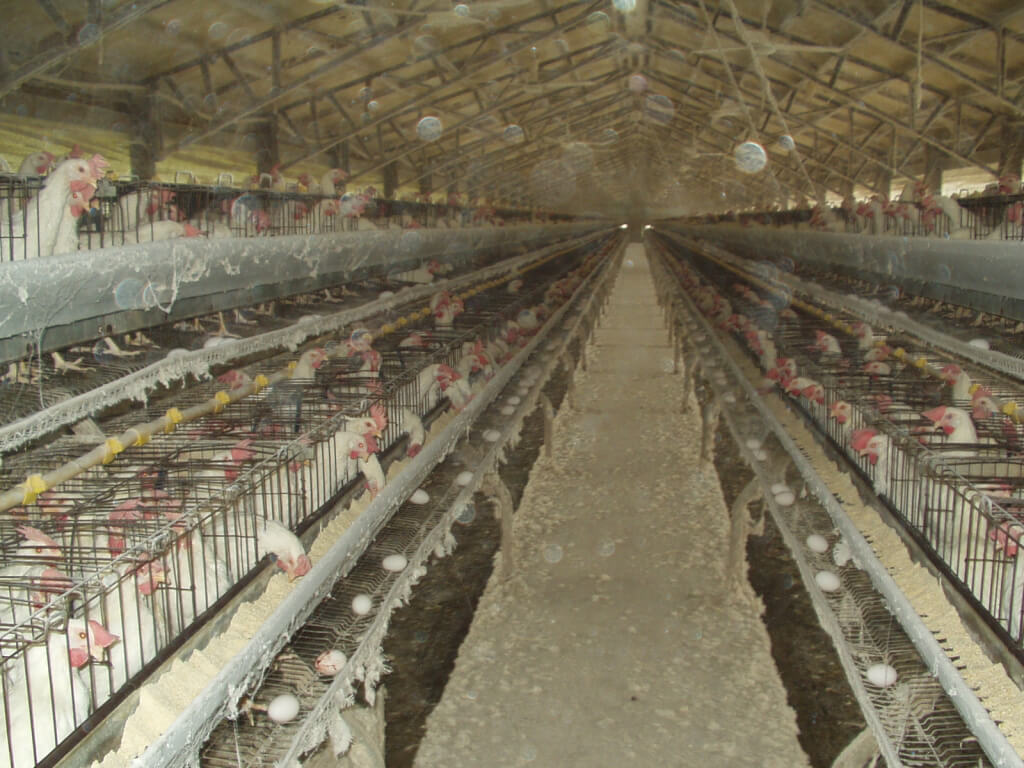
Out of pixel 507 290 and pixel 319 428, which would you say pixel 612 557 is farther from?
pixel 507 290

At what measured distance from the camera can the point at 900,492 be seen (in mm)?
3486

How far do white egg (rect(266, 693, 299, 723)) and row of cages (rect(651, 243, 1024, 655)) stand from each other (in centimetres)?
187

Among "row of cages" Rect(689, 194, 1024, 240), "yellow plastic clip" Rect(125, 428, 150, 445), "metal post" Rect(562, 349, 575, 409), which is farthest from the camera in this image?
"metal post" Rect(562, 349, 575, 409)

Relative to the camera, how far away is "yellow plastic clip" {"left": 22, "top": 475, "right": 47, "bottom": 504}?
260 centimetres

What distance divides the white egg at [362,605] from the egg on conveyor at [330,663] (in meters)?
0.31

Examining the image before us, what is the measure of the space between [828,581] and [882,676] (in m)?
0.68

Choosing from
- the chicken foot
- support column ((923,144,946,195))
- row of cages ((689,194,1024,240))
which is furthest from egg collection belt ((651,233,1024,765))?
support column ((923,144,946,195))

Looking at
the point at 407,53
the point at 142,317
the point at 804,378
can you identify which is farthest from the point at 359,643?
the point at 407,53

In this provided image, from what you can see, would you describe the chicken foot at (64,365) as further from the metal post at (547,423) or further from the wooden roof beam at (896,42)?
the wooden roof beam at (896,42)

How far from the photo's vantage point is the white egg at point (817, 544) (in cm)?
337

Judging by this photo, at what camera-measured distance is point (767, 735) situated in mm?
3611

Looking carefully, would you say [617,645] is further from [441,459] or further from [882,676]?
[882,676]

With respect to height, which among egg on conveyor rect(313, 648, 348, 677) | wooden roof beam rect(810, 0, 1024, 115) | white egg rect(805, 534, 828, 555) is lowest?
egg on conveyor rect(313, 648, 348, 677)

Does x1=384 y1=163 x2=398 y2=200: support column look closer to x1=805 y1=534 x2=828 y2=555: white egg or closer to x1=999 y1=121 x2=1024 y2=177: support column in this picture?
x1=999 y1=121 x2=1024 y2=177: support column
